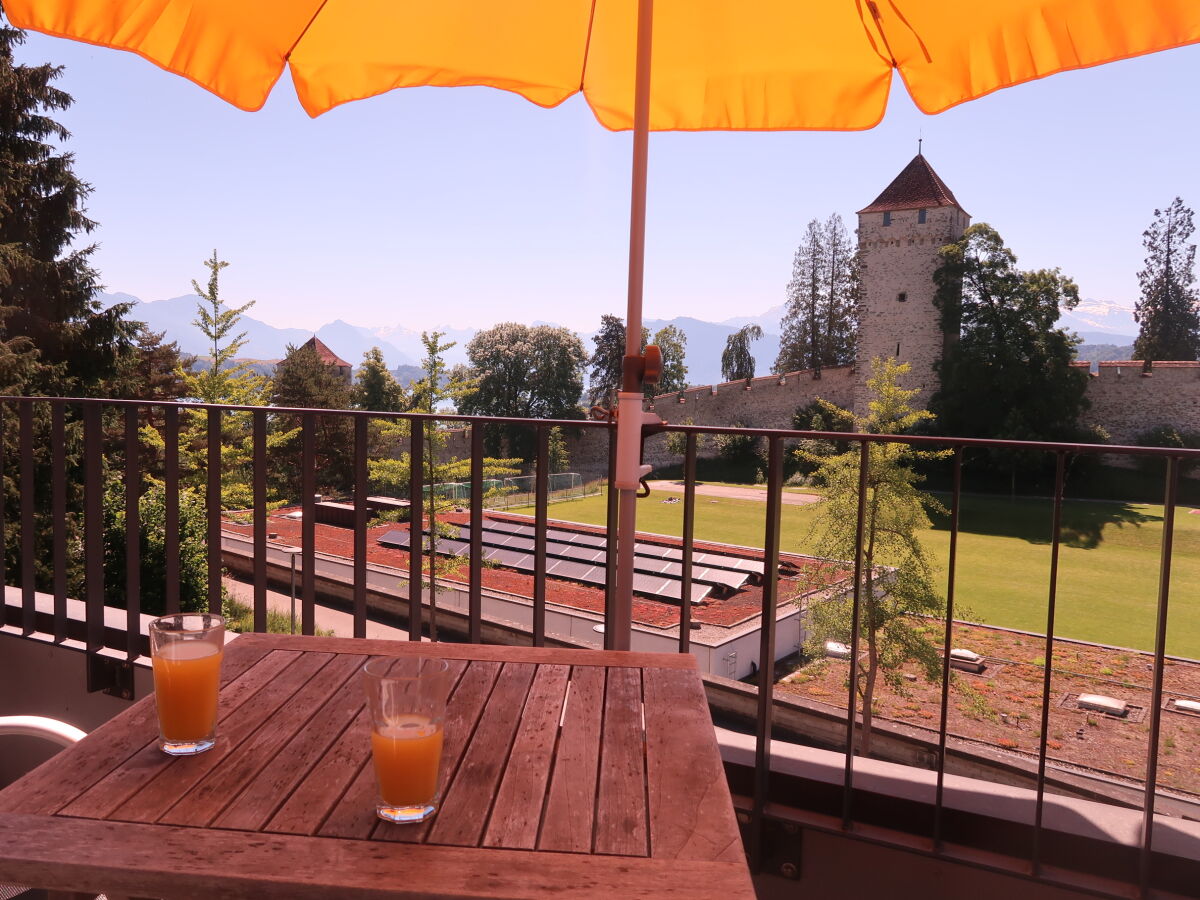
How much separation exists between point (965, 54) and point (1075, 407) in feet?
98.3

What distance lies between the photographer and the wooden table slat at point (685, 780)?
0.64 metres

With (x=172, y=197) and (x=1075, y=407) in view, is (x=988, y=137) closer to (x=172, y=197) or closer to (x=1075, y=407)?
(x=1075, y=407)

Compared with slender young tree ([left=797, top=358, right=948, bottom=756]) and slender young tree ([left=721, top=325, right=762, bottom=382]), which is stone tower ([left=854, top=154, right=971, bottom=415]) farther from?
slender young tree ([left=721, top=325, right=762, bottom=382])

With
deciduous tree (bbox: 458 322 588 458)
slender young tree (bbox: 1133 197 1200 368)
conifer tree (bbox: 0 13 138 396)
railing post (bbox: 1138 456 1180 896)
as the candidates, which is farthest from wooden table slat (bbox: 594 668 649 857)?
deciduous tree (bbox: 458 322 588 458)

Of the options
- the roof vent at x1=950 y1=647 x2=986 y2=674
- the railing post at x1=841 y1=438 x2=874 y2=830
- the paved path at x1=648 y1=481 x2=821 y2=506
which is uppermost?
the railing post at x1=841 y1=438 x2=874 y2=830

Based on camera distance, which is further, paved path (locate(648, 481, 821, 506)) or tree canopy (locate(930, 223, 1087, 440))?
paved path (locate(648, 481, 821, 506))

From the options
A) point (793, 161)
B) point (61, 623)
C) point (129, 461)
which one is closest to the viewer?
point (129, 461)

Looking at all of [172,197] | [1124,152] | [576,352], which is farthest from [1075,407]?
[172,197]

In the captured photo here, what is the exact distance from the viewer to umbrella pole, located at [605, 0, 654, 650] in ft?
4.59

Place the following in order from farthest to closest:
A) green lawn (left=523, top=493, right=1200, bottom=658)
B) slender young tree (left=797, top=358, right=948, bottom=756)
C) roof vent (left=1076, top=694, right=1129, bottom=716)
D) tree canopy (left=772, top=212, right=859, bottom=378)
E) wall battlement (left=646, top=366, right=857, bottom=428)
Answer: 1. tree canopy (left=772, top=212, right=859, bottom=378)
2. wall battlement (left=646, top=366, right=857, bottom=428)
3. green lawn (left=523, top=493, right=1200, bottom=658)
4. roof vent (left=1076, top=694, right=1129, bottom=716)
5. slender young tree (left=797, top=358, right=948, bottom=756)

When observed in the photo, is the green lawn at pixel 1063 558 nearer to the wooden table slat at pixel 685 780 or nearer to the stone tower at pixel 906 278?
the stone tower at pixel 906 278

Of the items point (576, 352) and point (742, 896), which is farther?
point (576, 352)

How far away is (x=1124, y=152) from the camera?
68812mm

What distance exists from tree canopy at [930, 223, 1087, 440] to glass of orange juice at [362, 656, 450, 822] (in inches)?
1199
